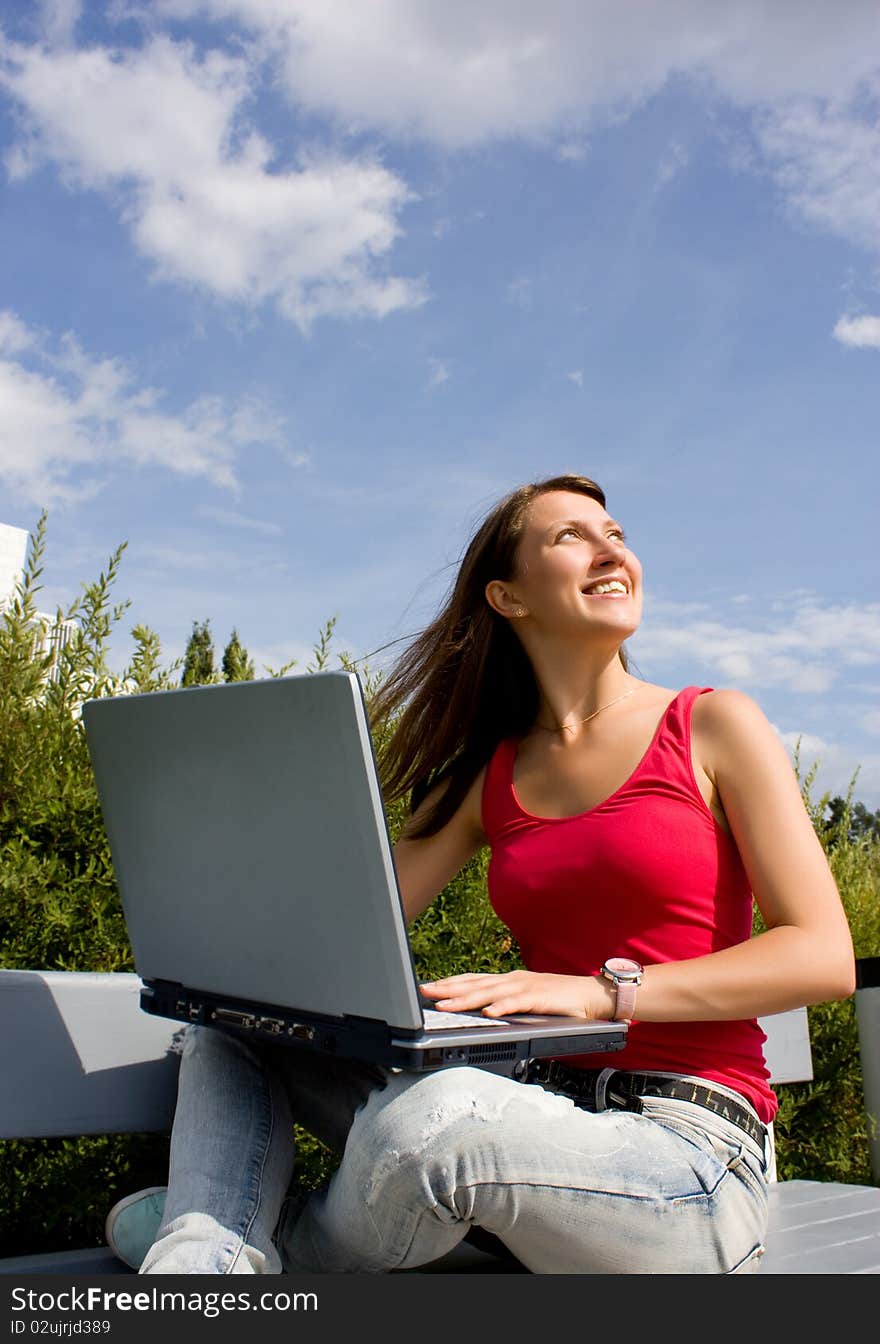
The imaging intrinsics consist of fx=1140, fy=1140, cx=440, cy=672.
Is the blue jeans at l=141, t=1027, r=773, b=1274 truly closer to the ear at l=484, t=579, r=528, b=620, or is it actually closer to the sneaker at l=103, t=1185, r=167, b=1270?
the sneaker at l=103, t=1185, r=167, b=1270

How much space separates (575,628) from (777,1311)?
53.0 inches

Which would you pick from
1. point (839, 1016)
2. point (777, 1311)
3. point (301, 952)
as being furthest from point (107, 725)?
point (839, 1016)

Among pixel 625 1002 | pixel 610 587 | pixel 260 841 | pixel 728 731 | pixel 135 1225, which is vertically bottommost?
pixel 135 1225

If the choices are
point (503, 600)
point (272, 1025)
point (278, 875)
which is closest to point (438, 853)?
point (503, 600)

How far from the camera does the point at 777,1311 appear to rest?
4.74 feet

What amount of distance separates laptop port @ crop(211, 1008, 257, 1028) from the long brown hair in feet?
2.95

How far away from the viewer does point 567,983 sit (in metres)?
1.75

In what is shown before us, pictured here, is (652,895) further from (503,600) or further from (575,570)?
(503,600)

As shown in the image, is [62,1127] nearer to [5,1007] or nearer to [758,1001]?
[5,1007]

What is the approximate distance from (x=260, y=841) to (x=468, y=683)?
1.31 metres

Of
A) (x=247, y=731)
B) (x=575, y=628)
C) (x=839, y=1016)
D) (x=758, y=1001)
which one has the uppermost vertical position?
(x=575, y=628)

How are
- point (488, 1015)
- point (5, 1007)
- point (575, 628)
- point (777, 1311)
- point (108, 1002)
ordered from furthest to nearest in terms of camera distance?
point (575, 628), point (108, 1002), point (5, 1007), point (488, 1015), point (777, 1311)

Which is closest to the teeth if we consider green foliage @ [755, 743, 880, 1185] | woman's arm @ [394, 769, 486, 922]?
woman's arm @ [394, 769, 486, 922]

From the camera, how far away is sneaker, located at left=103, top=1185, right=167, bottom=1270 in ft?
5.96
